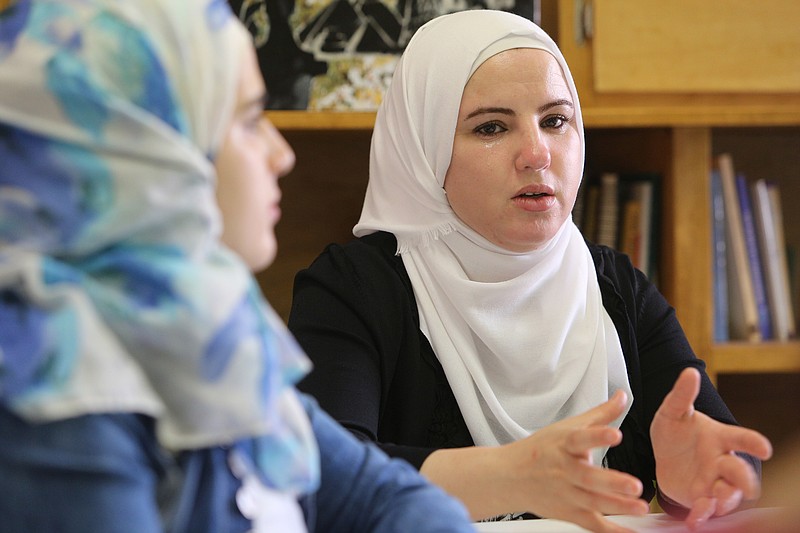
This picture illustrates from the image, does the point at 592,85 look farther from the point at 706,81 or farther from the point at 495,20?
the point at 495,20

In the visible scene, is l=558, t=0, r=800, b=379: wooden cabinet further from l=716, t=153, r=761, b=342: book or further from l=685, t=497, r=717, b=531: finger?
l=685, t=497, r=717, b=531: finger

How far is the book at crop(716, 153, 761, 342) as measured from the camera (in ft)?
7.26

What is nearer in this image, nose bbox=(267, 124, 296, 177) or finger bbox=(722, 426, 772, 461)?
nose bbox=(267, 124, 296, 177)

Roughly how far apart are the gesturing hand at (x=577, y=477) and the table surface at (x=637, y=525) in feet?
0.08

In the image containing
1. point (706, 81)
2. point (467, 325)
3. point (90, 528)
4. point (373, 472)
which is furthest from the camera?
point (706, 81)

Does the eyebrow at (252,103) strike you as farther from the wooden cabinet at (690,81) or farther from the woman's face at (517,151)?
the wooden cabinet at (690,81)

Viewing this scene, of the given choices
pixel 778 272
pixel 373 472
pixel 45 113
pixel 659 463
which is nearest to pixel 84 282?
pixel 45 113

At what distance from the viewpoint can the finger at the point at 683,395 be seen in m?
1.06

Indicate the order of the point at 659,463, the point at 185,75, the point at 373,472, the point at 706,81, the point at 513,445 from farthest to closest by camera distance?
the point at 706,81
the point at 659,463
the point at 513,445
the point at 373,472
the point at 185,75

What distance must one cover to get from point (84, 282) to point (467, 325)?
952 mm

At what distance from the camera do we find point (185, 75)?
0.66 m

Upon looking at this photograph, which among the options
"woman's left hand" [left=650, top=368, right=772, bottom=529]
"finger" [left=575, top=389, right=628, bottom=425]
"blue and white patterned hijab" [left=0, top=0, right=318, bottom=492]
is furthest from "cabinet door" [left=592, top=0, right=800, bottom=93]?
"blue and white patterned hijab" [left=0, top=0, right=318, bottom=492]

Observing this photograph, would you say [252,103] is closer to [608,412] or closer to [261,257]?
[261,257]

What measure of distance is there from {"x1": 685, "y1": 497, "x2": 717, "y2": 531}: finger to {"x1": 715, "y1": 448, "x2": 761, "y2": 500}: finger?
0.10 ft
